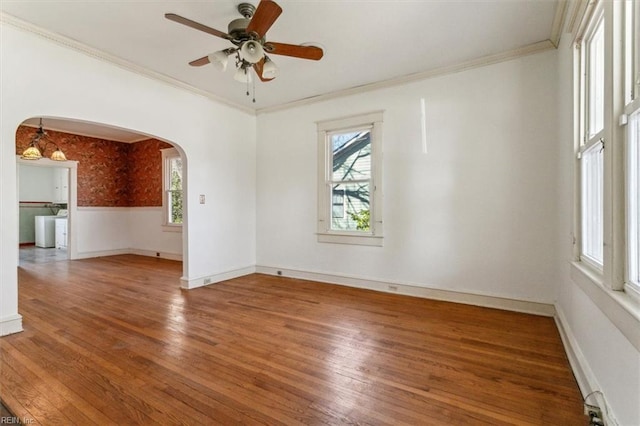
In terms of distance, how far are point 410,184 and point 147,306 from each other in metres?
3.62

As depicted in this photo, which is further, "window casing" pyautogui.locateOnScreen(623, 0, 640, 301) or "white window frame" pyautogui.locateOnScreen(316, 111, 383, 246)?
"white window frame" pyautogui.locateOnScreen(316, 111, 383, 246)

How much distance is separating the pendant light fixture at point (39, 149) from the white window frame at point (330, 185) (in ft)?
17.7

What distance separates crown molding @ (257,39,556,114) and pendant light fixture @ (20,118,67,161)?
4.64 m

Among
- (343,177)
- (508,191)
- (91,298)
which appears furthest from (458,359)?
(91,298)

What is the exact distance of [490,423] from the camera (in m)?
1.61

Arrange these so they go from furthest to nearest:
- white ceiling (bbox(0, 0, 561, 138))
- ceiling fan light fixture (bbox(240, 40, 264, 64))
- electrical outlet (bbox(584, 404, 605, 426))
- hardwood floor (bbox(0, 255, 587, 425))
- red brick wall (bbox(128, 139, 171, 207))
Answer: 1. red brick wall (bbox(128, 139, 171, 207))
2. white ceiling (bbox(0, 0, 561, 138))
3. ceiling fan light fixture (bbox(240, 40, 264, 64))
4. hardwood floor (bbox(0, 255, 587, 425))
5. electrical outlet (bbox(584, 404, 605, 426))

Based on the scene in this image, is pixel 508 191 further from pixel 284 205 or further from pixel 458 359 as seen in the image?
pixel 284 205

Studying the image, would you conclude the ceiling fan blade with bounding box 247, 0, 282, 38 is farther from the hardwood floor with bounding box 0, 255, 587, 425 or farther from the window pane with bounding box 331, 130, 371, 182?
the hardwood floor with bounding box 0, 255, 587, 425

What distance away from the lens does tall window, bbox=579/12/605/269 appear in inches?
75.4

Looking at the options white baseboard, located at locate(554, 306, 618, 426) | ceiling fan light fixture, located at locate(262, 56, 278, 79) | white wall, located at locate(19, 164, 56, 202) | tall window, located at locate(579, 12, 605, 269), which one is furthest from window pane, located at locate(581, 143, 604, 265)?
white wall, located at locate(19, 164, 56, 202)

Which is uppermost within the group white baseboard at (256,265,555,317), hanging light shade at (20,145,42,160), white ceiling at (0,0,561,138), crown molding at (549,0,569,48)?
white ceiling at (0,0,561,138)

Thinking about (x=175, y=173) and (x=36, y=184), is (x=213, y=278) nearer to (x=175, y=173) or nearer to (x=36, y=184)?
(x=175, y=173)

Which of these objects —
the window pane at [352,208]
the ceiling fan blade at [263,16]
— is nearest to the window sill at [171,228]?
the window pane at [352,208]

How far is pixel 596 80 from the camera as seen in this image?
6.72 feet
